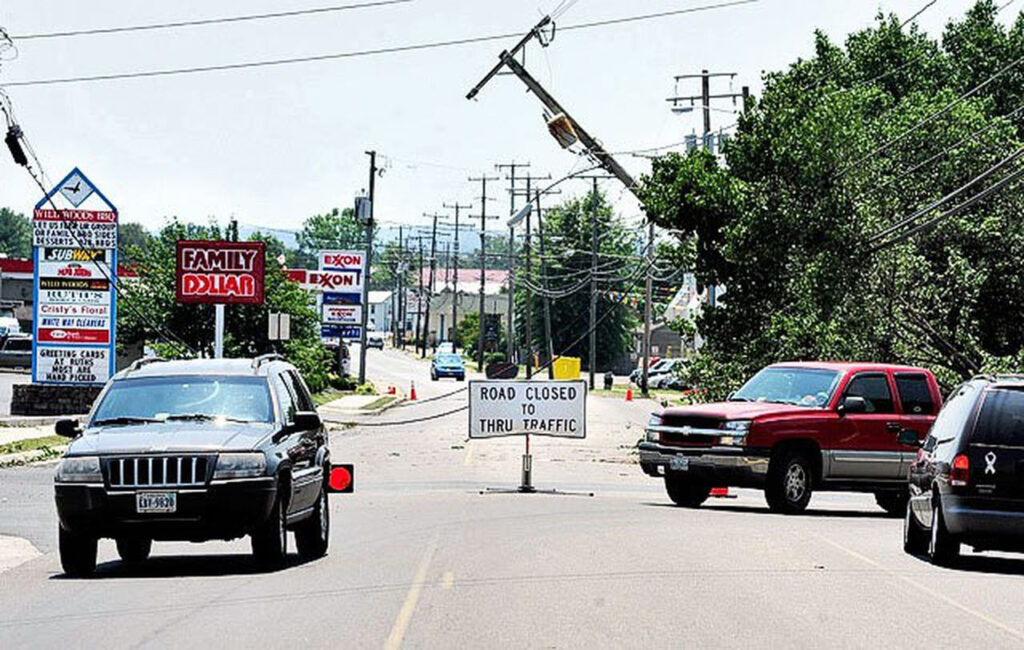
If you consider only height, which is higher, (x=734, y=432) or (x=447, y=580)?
(x=734, y=432)

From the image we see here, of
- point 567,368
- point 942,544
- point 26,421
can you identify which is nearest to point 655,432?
point 942,544

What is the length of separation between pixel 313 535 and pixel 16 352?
68.0 meters

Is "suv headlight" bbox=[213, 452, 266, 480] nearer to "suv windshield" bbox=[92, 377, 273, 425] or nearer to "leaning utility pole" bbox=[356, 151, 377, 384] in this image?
"suv windshield" bbox=[92, 377, 273, 425]

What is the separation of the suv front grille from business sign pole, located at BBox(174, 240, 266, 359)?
30.7 m

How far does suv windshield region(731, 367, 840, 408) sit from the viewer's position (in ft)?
77.3

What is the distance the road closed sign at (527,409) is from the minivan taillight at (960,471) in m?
12.0

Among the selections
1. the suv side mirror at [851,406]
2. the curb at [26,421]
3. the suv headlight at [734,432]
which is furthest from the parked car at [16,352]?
the suv side mirror at [851,406]

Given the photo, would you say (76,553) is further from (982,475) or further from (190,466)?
(982,475)

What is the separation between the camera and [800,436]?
22797 mm

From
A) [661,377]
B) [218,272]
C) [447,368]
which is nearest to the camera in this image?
[218,272]

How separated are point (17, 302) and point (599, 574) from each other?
350 feet

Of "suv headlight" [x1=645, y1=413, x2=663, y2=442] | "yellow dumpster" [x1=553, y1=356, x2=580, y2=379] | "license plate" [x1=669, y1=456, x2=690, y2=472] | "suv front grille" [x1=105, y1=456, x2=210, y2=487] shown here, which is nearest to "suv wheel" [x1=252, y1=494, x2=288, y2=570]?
"suv front grille" [x1=105, y1=456, x2=210, y2=487]

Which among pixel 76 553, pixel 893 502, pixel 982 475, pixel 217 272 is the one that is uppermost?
pixel 217 272

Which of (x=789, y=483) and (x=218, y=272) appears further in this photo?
(x=218, y=272)
